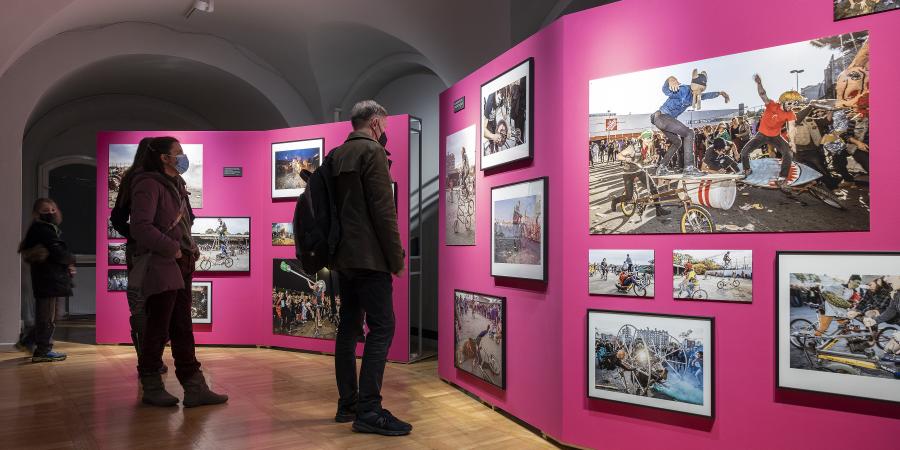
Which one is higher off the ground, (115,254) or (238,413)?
(115,254)

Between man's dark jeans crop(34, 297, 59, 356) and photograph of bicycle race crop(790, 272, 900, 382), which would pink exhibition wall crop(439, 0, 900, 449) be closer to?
photograph of bicycle race crop(790, 272, 900, 382)

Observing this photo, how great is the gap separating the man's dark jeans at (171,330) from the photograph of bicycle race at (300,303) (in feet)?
7.66

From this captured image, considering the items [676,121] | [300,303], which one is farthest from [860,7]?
[300,303]

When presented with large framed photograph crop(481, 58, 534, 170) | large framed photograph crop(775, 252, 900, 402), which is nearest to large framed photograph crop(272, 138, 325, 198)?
large framed photograph crop(481, 58, 534, 170)

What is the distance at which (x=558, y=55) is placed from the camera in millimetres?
3631

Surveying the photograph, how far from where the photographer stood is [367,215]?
379cm

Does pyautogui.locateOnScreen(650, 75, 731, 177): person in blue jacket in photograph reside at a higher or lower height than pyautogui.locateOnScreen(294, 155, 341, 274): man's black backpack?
higher

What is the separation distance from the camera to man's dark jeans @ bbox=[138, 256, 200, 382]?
14.1ft

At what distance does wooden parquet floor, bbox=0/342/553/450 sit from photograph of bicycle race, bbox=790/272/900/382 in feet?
5.08

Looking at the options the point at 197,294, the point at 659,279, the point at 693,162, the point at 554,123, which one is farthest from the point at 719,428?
the point at 197,294

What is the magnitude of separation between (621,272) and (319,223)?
179 cm

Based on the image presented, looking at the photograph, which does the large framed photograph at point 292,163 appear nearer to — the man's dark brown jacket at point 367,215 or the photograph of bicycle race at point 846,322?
the man's dark brown jacket at point 367,215

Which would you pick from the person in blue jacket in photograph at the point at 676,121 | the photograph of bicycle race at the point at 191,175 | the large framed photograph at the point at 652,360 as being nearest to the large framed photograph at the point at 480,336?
the large framed photograph at the point at 652,360

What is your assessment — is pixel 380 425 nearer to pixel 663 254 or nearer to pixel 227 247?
pixel 663 254
